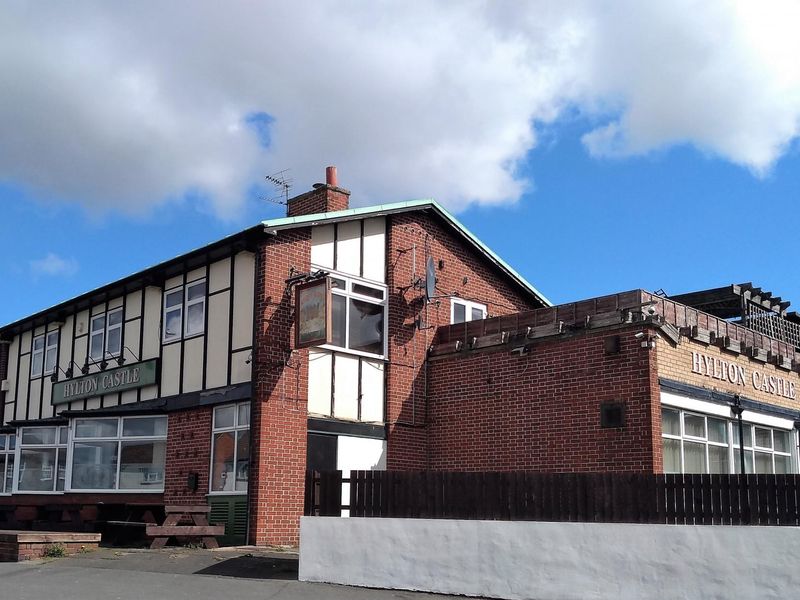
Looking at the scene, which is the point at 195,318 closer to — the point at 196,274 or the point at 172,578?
the point at 196,274

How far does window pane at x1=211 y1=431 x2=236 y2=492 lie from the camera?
16781 mm

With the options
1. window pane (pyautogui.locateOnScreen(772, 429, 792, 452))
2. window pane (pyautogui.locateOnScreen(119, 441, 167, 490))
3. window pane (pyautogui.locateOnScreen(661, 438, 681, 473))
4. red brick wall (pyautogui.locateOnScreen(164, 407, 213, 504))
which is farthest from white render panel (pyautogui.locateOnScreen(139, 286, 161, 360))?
window pane (pyautogui.locateOnScreen(772, 429, 792, 452))

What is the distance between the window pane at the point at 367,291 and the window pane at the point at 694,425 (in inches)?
251

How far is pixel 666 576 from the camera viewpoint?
10.4 metres

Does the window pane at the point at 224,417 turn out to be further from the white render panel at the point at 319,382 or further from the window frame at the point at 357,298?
the window frame at the point at 357,298

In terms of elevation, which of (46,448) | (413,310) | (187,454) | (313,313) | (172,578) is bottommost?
(172,578)

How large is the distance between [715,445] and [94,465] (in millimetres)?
12446

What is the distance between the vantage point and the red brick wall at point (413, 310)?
18328mm

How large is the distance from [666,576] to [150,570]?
23.7 feet

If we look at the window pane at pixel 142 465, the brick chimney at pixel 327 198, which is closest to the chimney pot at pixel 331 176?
the brick chimney at pixel 327 198

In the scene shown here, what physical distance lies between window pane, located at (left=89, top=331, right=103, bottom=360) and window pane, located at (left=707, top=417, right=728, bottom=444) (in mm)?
13288

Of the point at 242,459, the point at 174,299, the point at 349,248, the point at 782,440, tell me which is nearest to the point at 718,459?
the point at 782,440

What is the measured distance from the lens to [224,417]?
17.2m

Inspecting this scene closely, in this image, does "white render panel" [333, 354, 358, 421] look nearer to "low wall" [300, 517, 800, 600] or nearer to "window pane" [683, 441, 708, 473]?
"low wall" [300, 517, 800, 600]
